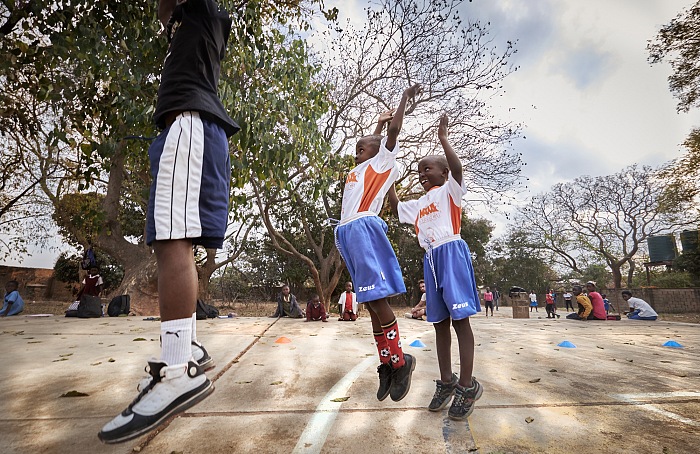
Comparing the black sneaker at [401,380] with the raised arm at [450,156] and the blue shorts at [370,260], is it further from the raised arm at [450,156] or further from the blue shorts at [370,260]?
the raised arm at [450,156]

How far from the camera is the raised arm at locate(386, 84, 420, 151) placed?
108 inches

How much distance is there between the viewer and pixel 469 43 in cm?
1099

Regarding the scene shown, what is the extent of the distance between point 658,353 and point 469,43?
9426 millimetres

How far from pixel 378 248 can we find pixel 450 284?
562 mm

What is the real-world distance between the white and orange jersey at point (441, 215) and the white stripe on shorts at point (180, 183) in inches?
73.2

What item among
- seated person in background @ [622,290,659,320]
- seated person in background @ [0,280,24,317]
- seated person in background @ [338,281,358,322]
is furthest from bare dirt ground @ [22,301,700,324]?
seated person in background @ [338,281,358,322]

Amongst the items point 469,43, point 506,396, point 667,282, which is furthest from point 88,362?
point 667,282

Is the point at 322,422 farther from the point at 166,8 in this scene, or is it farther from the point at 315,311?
the point at 315,311

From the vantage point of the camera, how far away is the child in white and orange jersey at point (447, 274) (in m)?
2.43

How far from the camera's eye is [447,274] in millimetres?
2688

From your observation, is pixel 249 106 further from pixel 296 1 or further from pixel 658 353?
pixel 658 353

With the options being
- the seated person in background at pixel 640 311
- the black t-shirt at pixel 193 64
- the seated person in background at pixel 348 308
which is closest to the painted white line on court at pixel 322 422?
the black t-shirt at pixel 193 64

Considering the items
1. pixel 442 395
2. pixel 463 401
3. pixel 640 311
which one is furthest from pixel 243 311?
pixel 463 401

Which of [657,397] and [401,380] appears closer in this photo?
[401,380]
